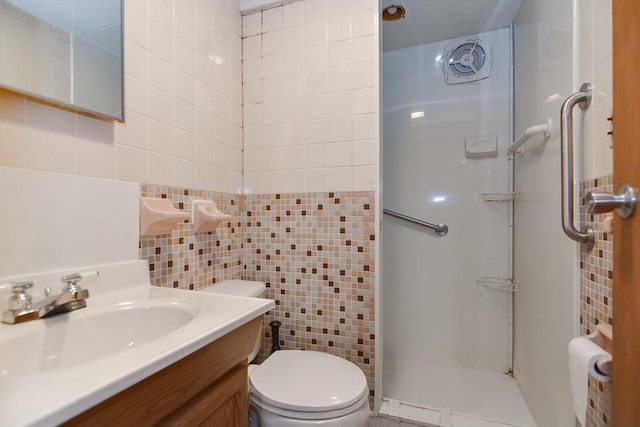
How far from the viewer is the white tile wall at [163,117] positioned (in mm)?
778

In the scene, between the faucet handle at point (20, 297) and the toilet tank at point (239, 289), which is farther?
the toilet tank at point (239, 289)

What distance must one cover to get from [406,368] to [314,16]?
207cm

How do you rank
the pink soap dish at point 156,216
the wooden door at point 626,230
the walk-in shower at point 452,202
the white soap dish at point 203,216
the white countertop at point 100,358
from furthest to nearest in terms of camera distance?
the walk-in shower at point 452,202 < the white soap dish at point 203,216 < the pink soap dish at point 156,216 < the wooden door at point 626,230 < the white countertop at point 100,358

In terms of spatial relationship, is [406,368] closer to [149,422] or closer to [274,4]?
[149,422]

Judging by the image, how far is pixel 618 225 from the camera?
525 millimetres

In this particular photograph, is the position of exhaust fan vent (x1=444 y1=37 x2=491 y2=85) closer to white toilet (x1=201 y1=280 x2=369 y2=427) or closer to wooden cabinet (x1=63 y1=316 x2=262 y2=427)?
white toilet (x1=201 y1=280 x2=369 y2=427)

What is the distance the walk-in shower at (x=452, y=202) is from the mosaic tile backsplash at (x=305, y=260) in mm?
563

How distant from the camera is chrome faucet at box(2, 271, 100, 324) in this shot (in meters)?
0.64

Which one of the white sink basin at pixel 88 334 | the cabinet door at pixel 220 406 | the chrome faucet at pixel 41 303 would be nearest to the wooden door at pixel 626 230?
the cabinet door at pixel 220 406

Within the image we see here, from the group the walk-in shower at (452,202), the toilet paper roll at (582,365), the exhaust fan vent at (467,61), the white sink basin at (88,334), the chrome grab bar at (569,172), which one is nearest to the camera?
the white sink basin at (88,334)

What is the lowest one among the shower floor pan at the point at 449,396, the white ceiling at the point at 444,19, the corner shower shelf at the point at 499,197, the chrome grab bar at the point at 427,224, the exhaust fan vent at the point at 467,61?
the shower floor pan at the point at 449,396

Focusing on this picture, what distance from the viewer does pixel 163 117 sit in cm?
112

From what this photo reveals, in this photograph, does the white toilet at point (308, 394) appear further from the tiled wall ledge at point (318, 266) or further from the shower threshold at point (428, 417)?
the shower threshold at point (428, 417)

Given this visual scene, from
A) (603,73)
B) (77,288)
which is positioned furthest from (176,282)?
(603,73)
